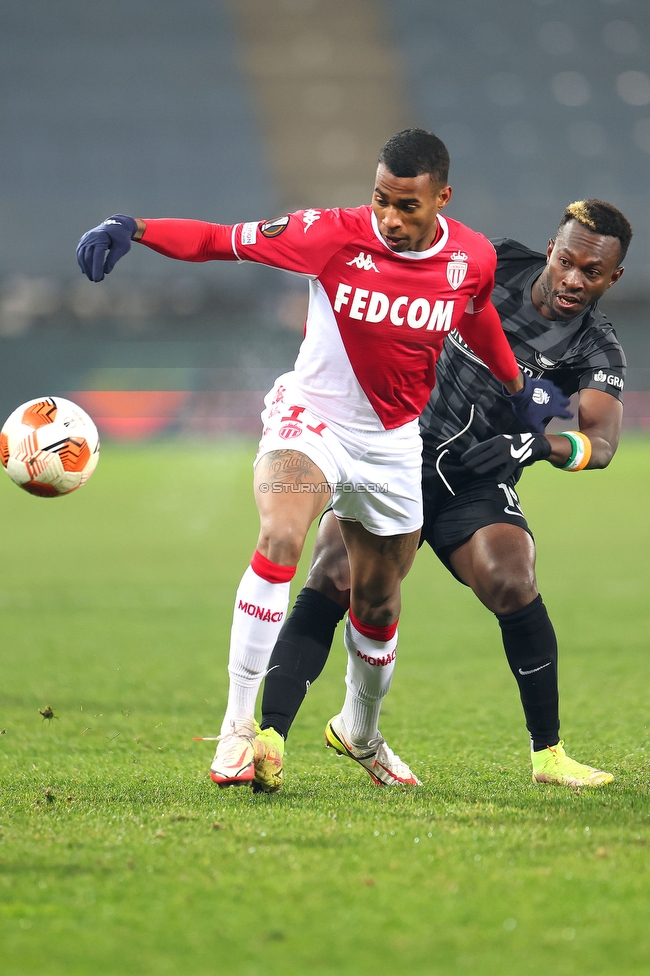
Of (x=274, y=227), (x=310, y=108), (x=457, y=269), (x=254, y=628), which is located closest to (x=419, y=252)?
(x=457, y=269)

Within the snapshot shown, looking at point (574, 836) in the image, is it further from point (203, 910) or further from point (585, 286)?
point (585, 286)

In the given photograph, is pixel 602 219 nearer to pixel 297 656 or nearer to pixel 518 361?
pixel 518 361

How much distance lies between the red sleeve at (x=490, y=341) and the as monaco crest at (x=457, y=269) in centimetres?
24

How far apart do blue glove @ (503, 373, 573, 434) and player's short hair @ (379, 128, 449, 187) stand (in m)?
0.95

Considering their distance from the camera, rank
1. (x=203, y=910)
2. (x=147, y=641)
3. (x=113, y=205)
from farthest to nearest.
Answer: (x=113, y=205), (x=147, y=641), (x=203, y=910)

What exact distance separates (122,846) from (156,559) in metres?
9.28

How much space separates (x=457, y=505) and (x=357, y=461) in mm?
678

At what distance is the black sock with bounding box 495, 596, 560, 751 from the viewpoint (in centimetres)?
Answer: 399

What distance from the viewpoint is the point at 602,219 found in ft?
13.3

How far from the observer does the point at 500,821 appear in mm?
3141

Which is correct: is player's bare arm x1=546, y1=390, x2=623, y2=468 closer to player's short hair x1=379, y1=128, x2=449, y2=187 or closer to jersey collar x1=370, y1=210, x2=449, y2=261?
jersey collar x1=370, y1=210, x2=449, y2=261

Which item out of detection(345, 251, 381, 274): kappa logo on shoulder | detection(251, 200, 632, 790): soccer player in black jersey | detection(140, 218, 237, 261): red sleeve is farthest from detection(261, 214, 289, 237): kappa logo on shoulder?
detection(251, 200, 632, 790): soccer player in black jersey

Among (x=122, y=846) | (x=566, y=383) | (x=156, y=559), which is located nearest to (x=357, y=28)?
(x=156, y=559)

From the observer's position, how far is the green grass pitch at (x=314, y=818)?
2.17 metres
